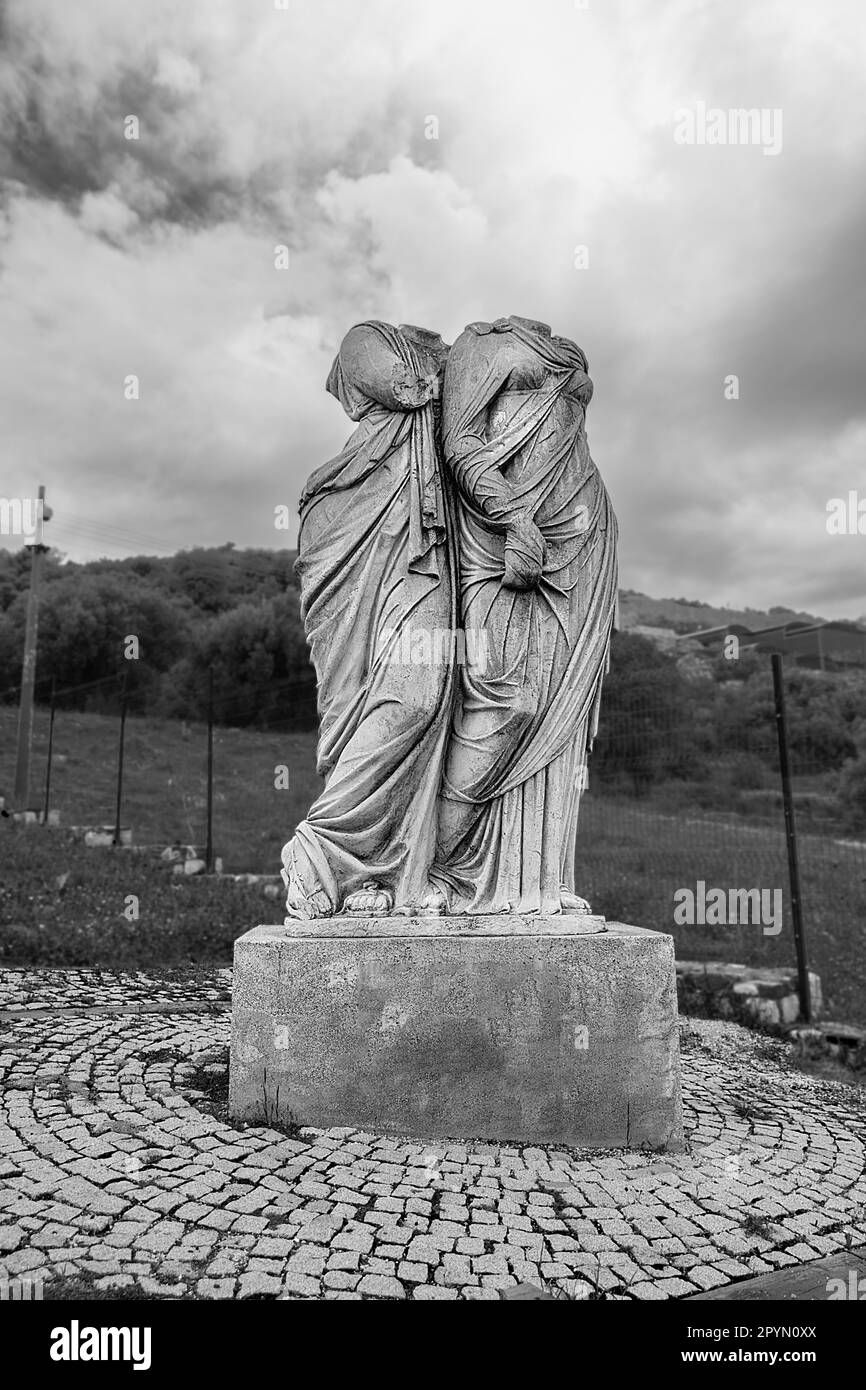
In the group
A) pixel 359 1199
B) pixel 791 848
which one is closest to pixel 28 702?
pixel 791 848

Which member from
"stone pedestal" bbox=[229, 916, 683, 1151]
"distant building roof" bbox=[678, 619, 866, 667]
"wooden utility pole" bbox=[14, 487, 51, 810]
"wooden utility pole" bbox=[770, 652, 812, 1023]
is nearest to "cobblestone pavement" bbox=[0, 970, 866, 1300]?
"stone pedestal" bbox=[229, 916, 683, 1151]

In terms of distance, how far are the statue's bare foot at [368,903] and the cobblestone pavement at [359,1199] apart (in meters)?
0.83

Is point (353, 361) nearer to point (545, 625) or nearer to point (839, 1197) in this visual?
point (545, 625)

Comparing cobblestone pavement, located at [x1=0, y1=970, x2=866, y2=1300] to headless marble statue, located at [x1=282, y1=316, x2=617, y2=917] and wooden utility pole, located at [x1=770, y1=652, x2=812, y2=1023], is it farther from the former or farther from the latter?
wooden utility pole, located at [x1=770, y1=652, x2=812, y2=1023]

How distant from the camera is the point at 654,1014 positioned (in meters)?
3.53

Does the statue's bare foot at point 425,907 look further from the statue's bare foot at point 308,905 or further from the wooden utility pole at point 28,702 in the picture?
the wooden utility pole at point 28,702

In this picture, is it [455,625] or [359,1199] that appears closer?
[359,1199]


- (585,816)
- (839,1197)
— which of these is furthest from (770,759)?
(839,1197)

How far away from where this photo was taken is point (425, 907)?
3.80m

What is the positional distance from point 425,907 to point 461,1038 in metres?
0.56

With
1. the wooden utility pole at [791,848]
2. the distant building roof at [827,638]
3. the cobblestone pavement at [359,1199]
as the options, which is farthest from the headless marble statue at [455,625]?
the distant building roof at [827,638]

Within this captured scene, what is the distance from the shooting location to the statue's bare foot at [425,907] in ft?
12.4

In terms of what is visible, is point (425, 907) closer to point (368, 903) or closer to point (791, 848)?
point (368, 903)

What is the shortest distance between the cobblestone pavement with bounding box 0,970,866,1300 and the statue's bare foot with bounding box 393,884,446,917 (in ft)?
2.82
